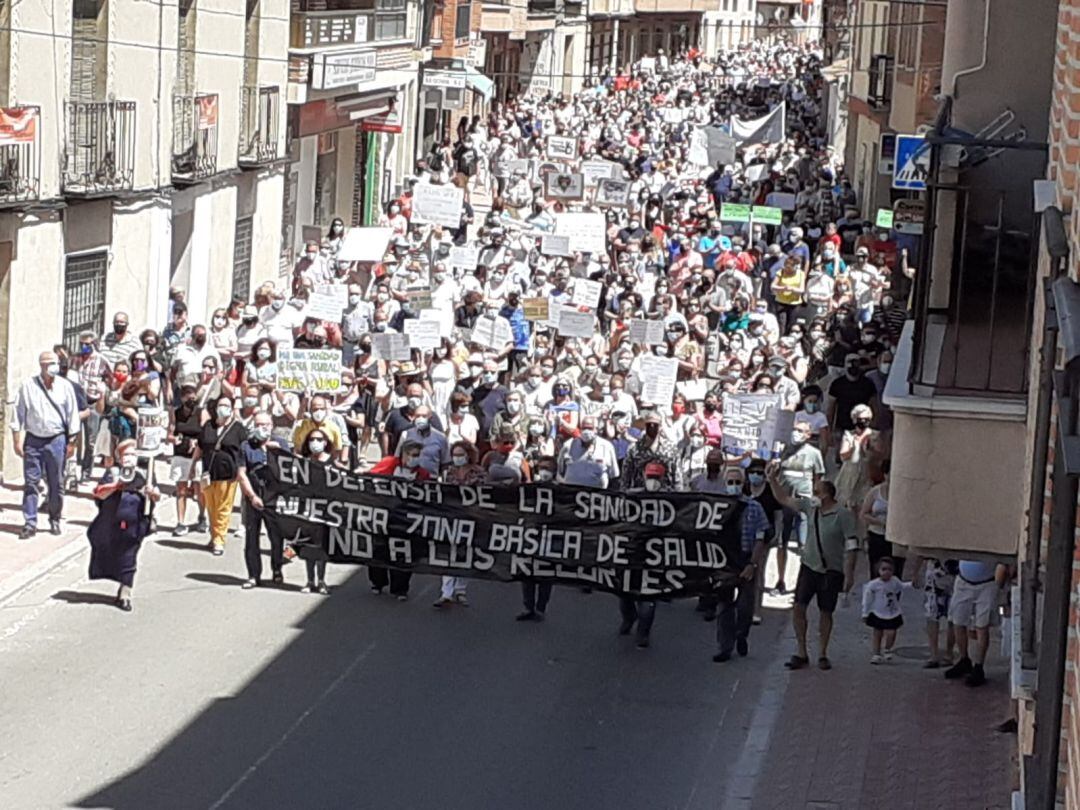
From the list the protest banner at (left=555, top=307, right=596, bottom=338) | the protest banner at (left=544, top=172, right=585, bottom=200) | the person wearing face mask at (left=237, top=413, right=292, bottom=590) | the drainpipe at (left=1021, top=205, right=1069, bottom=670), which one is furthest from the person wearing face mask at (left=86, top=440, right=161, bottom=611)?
the protest banner at (left=544, top=172, right=585, bottom=200)

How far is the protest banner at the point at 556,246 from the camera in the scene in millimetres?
29016

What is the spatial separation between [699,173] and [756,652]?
2934 centimetres

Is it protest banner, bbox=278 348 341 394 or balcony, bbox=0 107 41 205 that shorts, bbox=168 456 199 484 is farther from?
balcony, bbox=0 107 41 205

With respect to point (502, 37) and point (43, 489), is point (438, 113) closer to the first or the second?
point (502, 37)

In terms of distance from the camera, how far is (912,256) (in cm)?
3145

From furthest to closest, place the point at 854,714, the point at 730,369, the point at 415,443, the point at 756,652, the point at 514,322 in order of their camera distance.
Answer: the point at 514,322
the point at 730,369
the point at 415,443
the point at 756,652
the point at 854,714

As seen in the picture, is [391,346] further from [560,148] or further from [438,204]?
[560,148]

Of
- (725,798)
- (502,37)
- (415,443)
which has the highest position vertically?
(502,37)

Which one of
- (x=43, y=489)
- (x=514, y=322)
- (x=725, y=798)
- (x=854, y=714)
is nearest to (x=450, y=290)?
(x=514, y=322)

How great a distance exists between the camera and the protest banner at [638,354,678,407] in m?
20.9

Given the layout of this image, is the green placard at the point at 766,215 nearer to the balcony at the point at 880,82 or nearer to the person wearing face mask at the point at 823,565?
the balcony at the point at 880,82

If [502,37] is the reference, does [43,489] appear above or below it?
below

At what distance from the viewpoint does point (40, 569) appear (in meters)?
17.8

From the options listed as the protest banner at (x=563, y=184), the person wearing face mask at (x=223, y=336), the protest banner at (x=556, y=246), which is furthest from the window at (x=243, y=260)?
the person wearing face mask at (x=223, y=336)
